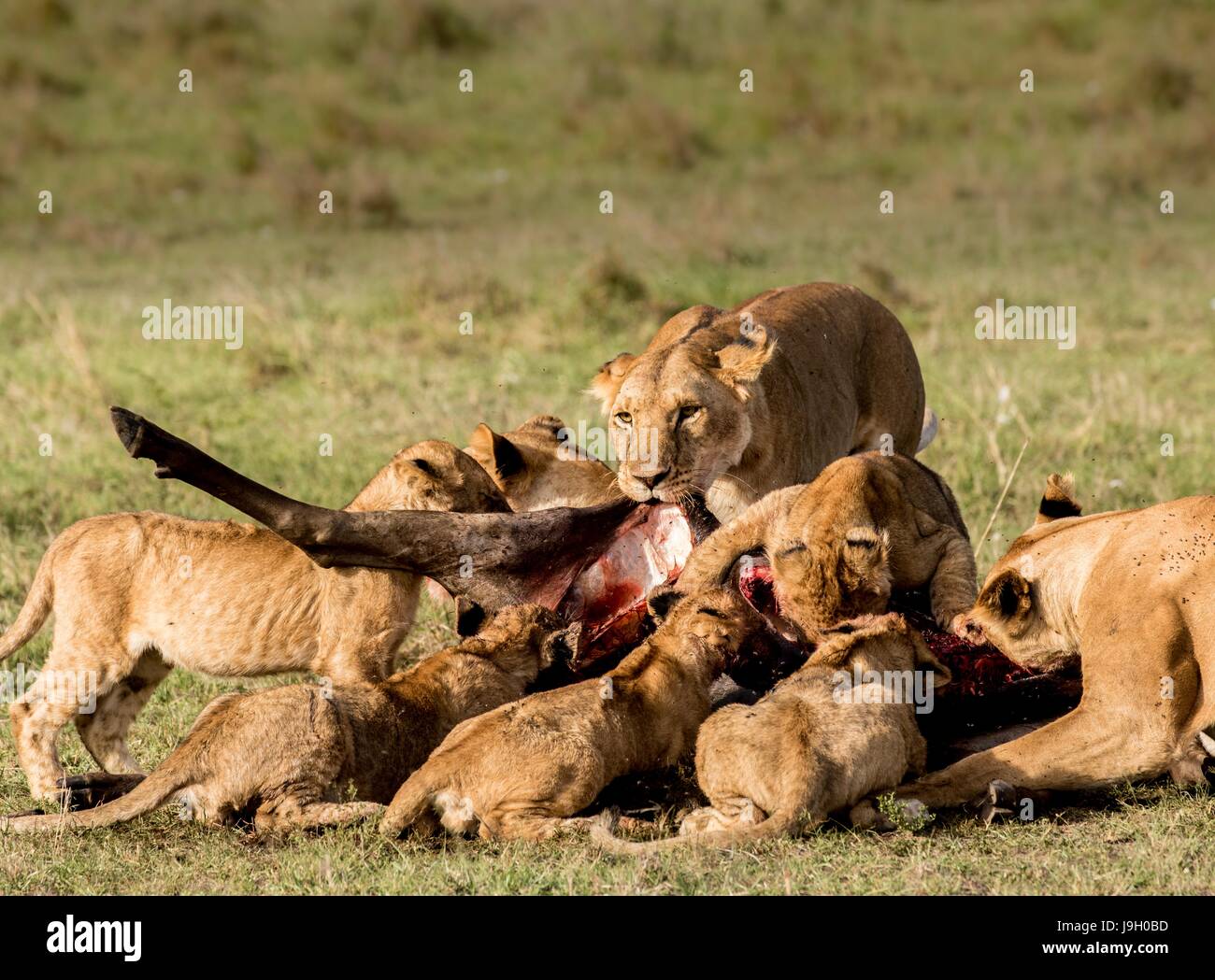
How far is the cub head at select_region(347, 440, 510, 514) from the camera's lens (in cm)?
686

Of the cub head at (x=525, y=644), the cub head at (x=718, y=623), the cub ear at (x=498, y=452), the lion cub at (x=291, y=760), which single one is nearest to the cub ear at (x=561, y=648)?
the cub head at (x=525, y=644)

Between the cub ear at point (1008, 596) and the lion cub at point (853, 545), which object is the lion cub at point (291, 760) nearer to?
the lion cub at point (853, 545)

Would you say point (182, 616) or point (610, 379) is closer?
point (182, 616)

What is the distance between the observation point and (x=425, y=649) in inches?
311

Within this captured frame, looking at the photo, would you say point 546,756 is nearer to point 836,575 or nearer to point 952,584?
point 836,575

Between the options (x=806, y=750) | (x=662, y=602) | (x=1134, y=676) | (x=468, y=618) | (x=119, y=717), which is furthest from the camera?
(x=119, y=717)

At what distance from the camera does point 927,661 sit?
19.4 ft

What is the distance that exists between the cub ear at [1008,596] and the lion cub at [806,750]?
1.86 ft

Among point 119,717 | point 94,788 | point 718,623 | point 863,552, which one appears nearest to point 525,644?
point 718,623

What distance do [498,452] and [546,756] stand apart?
1976 mm

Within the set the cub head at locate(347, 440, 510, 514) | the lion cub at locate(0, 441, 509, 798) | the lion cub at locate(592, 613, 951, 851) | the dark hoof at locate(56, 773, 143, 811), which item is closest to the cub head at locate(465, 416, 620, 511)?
the cub head at locate(347, 440, 510, 514)

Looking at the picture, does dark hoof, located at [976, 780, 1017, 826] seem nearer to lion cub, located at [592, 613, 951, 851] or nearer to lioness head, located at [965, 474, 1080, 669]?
lion cub, located at [592, 613, 951, 851]

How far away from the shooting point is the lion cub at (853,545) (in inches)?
241

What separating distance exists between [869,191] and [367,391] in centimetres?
1085
